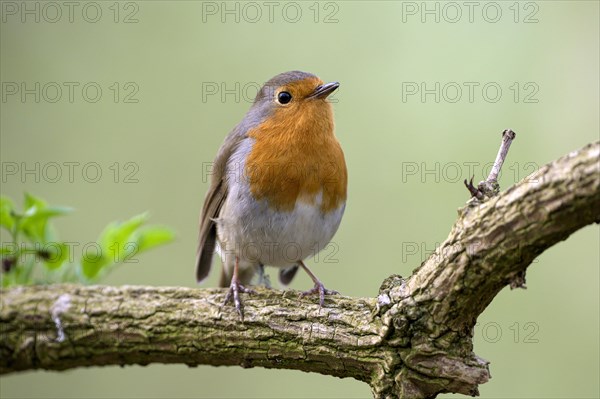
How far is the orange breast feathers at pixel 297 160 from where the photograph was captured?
4621 mm

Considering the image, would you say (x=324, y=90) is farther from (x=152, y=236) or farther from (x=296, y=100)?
(x=152, y=236)

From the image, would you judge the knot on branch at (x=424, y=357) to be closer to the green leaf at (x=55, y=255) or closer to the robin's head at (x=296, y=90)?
the green leaf at (x=55, y=255)

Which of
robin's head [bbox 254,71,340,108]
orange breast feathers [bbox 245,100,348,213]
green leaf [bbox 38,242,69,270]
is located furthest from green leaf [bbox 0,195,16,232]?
robin's head [bbox 254,71,340,108]

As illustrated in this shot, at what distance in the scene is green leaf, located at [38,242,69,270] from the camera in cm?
352

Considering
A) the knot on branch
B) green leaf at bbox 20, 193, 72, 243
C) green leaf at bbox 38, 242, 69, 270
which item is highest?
green leaf at bbox 20, 193, 72, 243

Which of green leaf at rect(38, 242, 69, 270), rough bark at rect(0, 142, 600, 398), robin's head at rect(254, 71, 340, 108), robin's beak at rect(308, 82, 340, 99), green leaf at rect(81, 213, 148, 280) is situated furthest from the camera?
robin's head at rect(254, 71, 340, 108)

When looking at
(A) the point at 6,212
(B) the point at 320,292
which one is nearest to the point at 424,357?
(B) the point at 320,292

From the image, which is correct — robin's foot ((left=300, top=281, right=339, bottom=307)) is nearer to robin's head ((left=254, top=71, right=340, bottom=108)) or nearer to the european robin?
the european robin

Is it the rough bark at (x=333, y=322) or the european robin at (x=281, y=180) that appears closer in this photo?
the rough bark at (x=333, y=322)

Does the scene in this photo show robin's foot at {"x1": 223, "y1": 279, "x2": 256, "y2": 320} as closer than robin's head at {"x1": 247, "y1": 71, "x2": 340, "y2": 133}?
Yes

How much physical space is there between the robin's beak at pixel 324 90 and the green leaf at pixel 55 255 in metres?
2.11

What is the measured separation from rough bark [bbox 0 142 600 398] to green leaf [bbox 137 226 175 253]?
9.7 inches

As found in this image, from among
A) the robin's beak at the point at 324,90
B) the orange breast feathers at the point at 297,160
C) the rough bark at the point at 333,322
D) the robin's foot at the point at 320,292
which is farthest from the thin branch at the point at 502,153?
the robin's beak at the point at 324,90

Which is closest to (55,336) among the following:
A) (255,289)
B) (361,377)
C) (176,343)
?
(176,343)
